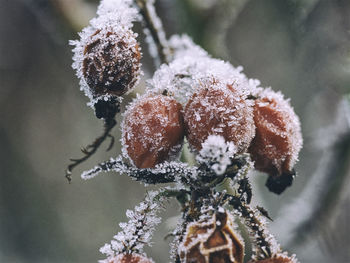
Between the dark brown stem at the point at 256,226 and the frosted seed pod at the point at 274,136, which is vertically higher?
the frosted seed pod at the point at 274,136

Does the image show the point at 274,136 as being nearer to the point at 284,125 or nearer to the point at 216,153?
the point at 284,125

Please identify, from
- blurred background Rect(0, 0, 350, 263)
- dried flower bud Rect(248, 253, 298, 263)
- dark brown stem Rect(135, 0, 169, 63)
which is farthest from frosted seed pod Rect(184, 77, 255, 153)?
blurred background Rect(0, 0, 350, 263)

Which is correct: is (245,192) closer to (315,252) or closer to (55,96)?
(315,252)

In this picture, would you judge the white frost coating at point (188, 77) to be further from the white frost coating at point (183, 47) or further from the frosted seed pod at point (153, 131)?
the white frost coating at point (183, 47)

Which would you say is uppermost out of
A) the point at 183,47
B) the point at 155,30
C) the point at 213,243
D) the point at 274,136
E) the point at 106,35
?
the point at 183,47

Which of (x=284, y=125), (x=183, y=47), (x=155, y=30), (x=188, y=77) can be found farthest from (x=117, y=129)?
(x=284, y=125)

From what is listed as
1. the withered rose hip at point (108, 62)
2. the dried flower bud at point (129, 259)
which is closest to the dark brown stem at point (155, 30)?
the withered rose hip at point (108, 62)
